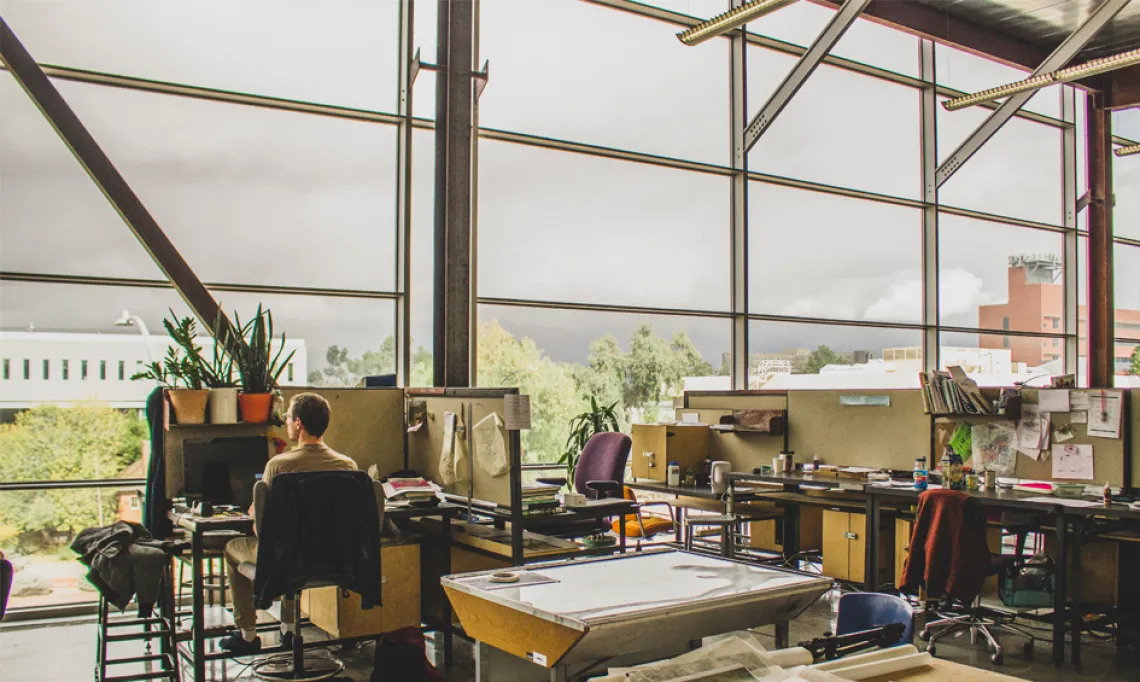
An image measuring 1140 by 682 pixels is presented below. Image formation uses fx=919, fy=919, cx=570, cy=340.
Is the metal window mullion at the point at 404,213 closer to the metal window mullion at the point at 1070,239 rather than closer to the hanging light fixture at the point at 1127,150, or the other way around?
the hanging light fixture at the point at 1127,150

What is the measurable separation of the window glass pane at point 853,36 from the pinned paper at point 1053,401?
4.08m

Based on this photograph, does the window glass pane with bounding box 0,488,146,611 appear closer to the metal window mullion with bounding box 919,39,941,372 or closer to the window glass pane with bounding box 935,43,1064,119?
the metal window mullion with bounding box 919,39,941,372

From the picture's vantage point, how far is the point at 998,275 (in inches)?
380

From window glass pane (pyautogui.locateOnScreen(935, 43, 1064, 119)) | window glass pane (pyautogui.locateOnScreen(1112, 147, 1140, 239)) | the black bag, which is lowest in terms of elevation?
the black bag

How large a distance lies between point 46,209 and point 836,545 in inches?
215

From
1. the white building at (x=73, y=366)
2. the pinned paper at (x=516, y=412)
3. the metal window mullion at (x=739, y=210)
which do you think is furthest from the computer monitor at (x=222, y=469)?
the metal window mullion at (x=739, y=210)

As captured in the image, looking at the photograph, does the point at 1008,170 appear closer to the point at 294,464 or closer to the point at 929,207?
the point at 929,207

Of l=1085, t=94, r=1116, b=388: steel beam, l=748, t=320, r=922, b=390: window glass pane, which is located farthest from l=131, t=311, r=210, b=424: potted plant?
l=1085, t=94, r=1116, b=388: steel beam

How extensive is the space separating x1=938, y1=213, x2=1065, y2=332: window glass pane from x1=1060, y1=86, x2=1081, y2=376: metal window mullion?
0.09 metres

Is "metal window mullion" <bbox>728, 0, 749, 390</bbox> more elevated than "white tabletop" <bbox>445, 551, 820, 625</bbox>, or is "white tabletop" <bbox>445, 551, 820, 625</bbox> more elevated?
"metal window mullion" <bbox>728, 0, 749, 390</bbox>

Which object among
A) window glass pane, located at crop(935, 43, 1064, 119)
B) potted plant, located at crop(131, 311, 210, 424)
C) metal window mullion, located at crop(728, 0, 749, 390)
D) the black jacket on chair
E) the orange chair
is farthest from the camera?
window glass pane, located at crop(935, 43, 1064, 119)

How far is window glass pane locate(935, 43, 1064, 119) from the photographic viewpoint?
364 inches

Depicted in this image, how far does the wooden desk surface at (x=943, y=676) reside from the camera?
6.68 ft

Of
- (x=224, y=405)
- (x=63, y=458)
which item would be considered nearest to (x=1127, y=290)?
(x=224, y=405)
